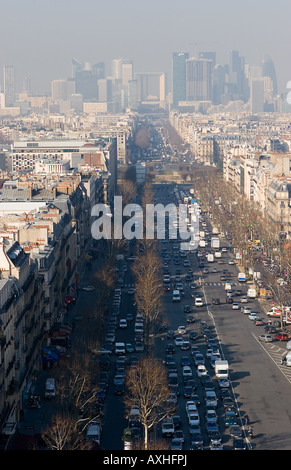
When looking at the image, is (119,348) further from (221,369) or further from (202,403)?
(202,403)

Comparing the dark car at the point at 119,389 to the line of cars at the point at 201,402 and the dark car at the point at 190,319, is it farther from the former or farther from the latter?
the dark car at the point at 190,319

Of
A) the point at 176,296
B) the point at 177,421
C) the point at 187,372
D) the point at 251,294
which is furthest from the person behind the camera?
the point at 251,294

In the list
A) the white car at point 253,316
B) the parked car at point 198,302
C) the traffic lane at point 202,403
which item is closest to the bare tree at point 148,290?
the traffic lane at point 202,403

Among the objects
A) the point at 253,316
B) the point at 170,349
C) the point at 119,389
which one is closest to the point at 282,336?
the point at 253,316
